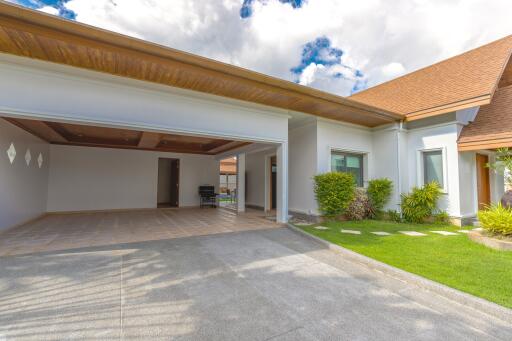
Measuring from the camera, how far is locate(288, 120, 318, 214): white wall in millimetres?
7684

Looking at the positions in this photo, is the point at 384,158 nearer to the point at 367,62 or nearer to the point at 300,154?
the point at 300,154

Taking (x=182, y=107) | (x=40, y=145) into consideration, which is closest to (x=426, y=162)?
(x=182, y=107)

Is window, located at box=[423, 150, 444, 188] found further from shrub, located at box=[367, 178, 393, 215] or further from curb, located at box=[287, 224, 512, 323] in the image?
curb, located at box=[287, 224, 512, 323]

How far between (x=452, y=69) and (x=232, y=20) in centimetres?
831

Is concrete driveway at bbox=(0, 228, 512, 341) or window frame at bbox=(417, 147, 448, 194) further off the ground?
window frame at bbox=(417, 147, 448, 194)

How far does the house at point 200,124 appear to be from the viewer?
4.04 metres

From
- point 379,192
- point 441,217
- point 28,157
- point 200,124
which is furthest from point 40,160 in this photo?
point 441,217

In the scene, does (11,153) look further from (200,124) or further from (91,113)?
(200,124)

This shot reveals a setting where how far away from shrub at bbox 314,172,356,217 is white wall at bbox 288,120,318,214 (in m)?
0.46

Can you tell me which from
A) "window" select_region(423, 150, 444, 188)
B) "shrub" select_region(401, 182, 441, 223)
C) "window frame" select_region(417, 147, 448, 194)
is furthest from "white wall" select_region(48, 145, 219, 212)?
"window" select_region(423, 150, 444, 188)

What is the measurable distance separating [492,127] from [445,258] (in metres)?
5.45

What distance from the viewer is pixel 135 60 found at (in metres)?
4.09

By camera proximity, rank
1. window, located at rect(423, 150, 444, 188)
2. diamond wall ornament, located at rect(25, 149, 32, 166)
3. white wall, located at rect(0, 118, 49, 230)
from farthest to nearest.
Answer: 1. window, located at rect(423, 150, 444, 188)
2. diamond wall ornament, located at rect(25, 149, 32, 166)
3. white wall, located at rect(0, 118, 49, 230)

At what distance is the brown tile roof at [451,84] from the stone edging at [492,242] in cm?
367
